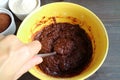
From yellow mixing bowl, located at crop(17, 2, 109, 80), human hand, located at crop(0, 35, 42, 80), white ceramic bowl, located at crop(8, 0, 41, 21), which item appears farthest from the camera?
white ceramic bowl, located at crop(8, 0, 41, 21)

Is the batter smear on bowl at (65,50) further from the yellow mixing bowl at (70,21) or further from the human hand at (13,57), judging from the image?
the human hand at (13,57)

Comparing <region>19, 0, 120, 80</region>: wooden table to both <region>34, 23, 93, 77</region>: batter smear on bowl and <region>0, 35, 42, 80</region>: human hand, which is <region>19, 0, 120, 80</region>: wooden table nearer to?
<region>34, 23, 93, 77</region>: batter smear on bowl

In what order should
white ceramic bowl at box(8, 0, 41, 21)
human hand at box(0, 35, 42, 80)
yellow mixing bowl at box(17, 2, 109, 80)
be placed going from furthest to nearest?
white ceramic bowl at box(8, 0, 41, 21), yellow mixing bowl at box(17, 2, 109, 80), human hand at box(0, 35, 42, 80)

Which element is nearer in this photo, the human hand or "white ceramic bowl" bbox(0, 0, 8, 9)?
the human hand

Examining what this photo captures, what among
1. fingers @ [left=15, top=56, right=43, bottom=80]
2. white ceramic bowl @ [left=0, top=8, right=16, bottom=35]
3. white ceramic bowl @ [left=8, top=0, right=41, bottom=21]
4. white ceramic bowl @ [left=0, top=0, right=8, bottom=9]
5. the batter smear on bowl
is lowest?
fingers @ [left=15, top=56, right=43, bottom=80]

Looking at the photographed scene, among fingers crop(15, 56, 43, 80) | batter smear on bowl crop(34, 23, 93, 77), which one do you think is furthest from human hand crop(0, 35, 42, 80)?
batter smear on bowl crop(34, 23, 93, 77)

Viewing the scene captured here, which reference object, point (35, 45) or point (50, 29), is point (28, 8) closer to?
point (50, 29)

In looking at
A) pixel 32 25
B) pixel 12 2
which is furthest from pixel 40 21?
pixel 12 2

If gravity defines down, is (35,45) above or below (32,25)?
below
